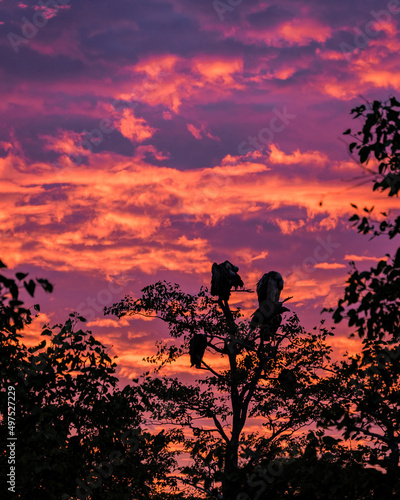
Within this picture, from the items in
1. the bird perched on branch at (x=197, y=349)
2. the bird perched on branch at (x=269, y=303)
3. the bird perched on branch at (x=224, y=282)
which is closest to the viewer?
the bird perched on branch at (x=269, y=303)

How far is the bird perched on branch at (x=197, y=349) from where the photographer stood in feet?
85.1

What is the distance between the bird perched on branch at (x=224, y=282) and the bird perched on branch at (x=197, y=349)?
150 centimetres

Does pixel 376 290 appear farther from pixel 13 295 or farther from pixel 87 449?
pixel 87 449

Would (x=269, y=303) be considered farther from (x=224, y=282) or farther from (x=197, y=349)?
(x=197, y=349)

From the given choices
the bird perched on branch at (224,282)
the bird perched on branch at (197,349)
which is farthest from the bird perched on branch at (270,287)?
the bird perched on branch at (197,349)

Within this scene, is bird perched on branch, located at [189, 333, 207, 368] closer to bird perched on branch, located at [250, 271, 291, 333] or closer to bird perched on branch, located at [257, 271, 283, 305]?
bird perched on branch, located at [250, 271, 291, 333]

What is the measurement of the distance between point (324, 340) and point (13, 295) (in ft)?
64.0

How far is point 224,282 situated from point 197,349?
2.98m

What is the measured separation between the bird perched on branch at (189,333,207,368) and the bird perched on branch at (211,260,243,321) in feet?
4.91

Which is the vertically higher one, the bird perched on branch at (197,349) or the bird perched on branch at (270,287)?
the bird perched on branch at (270,287)

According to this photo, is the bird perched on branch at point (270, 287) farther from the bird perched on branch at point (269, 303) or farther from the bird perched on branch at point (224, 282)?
the bird perched on branch at point (224, 282)

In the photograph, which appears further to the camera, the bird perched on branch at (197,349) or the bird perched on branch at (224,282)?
the bird perched on branch at (224,282)

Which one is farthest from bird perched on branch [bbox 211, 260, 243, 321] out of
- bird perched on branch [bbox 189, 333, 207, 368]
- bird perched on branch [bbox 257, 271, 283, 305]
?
bird perched on branch [bbox 189, 333, 207, 368]

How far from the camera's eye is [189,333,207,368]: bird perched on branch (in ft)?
85.1
